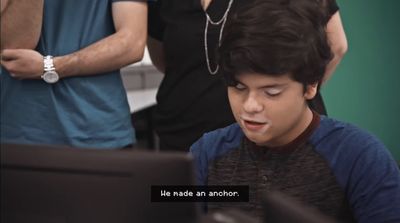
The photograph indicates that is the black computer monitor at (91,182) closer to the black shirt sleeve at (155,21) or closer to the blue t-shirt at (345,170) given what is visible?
the blue t-shirt at (345,170)

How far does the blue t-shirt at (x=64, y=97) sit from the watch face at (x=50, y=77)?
0.02m

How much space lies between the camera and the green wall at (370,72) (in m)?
2.98

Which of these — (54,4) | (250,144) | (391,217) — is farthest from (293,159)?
(54,4)

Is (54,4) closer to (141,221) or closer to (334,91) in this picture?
(141,221)

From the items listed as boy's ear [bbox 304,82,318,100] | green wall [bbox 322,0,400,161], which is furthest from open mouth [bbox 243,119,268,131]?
green wall [bbox 322,0,400,161]

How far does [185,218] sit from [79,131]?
96cm

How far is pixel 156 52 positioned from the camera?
189 cm

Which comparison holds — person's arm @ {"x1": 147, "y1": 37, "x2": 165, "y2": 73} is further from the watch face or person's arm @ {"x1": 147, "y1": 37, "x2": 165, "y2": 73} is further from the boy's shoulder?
the boy's shoulder

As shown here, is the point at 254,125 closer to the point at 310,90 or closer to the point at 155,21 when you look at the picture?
the point at 310,90

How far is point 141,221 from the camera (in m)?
0.68

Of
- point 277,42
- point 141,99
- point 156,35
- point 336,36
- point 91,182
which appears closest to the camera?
point 91,182

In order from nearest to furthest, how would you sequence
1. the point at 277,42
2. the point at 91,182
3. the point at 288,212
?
the point at 288,212, the point at 91,182, the point at 277,42

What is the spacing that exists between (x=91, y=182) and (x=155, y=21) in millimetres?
1164

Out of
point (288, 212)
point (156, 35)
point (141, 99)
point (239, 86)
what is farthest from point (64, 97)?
point (141, 99)
